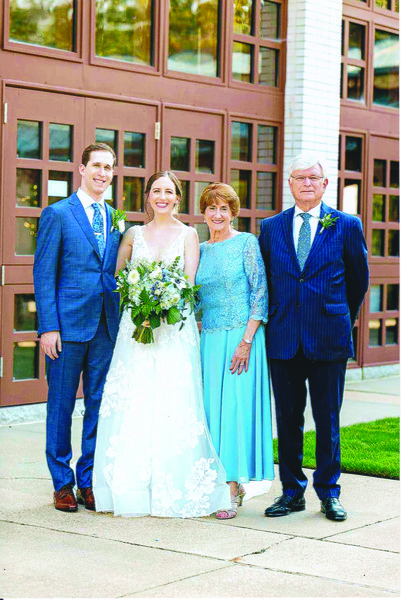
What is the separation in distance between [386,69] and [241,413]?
298 inches

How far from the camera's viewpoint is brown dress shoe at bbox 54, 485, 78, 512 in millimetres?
6039

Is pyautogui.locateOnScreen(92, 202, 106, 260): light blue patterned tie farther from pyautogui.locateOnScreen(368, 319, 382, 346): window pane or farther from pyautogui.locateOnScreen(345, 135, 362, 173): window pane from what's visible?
pyautogui.locateOnScreen(368, 319, 382, 346): window pane

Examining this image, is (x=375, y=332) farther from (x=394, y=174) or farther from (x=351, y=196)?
(x=394, y=174)

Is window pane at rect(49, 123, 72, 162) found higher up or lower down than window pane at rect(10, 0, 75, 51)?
lower down

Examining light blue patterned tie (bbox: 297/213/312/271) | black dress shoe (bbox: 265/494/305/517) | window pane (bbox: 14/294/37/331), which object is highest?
light blue patterned tie (bbox: 297/213/312/271)

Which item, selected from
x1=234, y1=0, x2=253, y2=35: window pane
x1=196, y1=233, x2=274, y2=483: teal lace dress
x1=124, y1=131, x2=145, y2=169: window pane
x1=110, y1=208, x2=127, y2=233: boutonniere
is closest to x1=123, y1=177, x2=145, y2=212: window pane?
x1=124, y1=131, x2=145, y2=169: window pane

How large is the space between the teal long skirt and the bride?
0.27 feet

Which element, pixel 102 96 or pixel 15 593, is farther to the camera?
pixel 102 96

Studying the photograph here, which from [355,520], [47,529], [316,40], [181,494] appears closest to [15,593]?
[47,529]

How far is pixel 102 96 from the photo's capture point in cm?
920

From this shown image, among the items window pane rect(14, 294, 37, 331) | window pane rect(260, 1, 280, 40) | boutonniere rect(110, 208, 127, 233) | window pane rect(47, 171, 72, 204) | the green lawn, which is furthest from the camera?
window pane rect(260, 1, 280, 40)

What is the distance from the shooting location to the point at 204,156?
10.3 metres

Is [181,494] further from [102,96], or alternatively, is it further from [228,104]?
[228,104]

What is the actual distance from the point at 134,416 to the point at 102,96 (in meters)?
3.97
